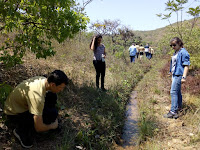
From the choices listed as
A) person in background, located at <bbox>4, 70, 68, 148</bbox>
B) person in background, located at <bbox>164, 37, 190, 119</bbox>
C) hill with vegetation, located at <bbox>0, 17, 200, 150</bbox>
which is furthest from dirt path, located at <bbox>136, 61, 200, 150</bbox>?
person in background, located at <bbox>4, 70, 68, 148</bbox>

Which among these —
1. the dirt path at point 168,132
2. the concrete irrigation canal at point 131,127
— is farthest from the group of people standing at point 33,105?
the dirt path at point 168,132

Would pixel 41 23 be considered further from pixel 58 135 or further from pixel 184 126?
pixel 184 126

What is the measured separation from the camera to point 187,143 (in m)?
3.15

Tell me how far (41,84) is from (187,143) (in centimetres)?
293

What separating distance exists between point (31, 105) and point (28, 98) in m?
0.12

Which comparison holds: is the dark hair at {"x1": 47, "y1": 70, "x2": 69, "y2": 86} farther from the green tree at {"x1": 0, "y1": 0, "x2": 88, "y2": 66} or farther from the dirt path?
the dirt path

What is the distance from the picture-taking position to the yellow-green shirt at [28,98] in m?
2.19

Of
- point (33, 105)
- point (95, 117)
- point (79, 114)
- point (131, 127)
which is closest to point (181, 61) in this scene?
point (131, 127)

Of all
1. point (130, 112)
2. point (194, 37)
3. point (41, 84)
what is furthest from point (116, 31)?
point (41, 84)

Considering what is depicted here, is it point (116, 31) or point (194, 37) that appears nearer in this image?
point (194, 37)

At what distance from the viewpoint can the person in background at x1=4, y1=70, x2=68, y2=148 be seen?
2.21m

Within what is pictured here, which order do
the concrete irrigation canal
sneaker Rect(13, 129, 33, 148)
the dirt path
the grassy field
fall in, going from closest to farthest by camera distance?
sneaker Rect(13, 129, 33, 148) → the grassy field → the dirt path → the concrete irrigation canal

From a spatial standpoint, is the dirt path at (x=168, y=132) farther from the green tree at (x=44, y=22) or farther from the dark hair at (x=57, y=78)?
the green tree at (x=44, y=22)

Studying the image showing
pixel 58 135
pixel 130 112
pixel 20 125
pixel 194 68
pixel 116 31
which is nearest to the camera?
pixel 20 125
